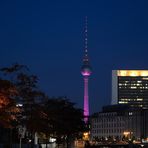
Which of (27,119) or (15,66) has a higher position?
(15,66)

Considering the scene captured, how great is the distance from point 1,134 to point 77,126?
1171 inches

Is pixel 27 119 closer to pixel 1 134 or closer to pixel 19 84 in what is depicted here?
pixel 19 84

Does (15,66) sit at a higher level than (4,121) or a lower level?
higher

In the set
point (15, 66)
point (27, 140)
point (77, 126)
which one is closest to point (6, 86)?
point (15, 66)

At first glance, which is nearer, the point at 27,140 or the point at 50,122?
the point at 50,122

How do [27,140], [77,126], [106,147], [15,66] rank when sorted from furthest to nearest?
[106,147], [77,126], [27,140], [15,66]

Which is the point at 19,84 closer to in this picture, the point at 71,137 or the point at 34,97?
the point at 34,97

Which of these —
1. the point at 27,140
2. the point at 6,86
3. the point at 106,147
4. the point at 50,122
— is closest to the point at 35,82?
the point at 6,86

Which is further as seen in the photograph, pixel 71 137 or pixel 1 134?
pixel 71 137

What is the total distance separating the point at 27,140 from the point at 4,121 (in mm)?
44423

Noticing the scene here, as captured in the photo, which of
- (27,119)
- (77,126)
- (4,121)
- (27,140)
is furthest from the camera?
(77,126)

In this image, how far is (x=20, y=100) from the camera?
61812mm

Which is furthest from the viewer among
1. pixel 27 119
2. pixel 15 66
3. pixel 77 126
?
pixel 77 126

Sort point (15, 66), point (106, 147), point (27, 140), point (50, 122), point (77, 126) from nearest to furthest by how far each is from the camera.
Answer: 1. point (15, 66)
2. point (50, 122)
3. point (27, 140)
4. point (77, 126)
5. point (106, 147)
